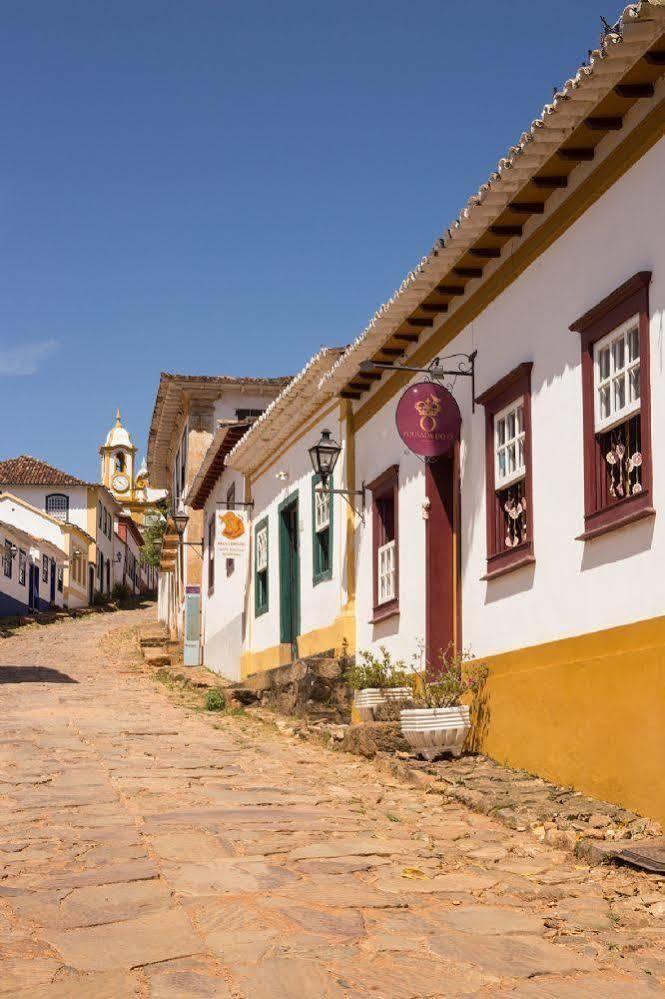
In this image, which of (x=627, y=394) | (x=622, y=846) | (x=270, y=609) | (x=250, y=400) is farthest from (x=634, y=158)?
(x=250, y=400)

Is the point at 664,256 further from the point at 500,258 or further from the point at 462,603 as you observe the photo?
the point at 462,603

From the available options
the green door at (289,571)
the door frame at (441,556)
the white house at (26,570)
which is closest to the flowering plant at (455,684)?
the door frame at (441,556)

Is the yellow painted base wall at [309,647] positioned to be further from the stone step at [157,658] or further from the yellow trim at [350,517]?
the stone step at [157,658]

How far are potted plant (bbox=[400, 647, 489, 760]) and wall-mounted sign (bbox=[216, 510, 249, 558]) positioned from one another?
10.8m

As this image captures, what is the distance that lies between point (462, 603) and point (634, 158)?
15.0ft

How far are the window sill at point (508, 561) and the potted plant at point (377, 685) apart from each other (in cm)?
206

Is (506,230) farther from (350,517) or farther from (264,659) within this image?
(264,659)

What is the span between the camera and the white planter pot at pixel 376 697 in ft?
40.1

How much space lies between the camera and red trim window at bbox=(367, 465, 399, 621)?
13.4m

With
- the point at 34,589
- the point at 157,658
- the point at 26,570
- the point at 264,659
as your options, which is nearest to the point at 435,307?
the point at 264,659

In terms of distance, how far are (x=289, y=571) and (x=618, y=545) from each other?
1067 centimetres

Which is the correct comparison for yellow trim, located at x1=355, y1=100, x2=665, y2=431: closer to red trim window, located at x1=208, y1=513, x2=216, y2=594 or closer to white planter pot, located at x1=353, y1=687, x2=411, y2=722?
white planter pot, located at x1=353, y1=687, x2=411, y2=722

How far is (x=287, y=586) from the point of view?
18766mm

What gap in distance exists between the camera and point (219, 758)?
11.8 m
